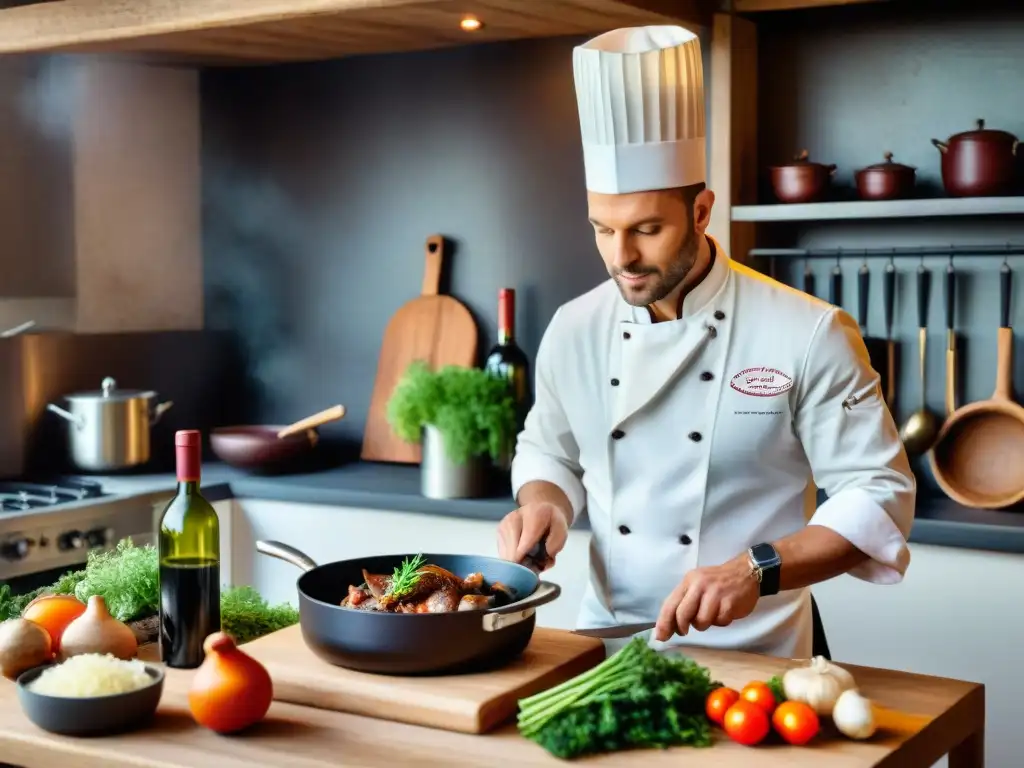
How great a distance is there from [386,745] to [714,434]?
849 millimetres

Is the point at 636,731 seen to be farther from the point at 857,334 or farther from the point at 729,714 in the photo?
the point at 857,334

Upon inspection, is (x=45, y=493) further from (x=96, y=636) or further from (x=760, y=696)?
(x=760, y=696)

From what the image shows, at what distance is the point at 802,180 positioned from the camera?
120 inches

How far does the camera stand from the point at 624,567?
2195mm

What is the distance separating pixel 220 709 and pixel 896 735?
0.75 meters

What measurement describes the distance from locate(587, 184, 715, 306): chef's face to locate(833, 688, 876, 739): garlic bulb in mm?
700

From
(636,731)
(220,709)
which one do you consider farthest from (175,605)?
(636,731)

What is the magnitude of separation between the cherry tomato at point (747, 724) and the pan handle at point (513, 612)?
27 centimetres

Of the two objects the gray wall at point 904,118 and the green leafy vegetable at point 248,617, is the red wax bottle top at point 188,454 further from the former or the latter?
the gray wall at point 904,118

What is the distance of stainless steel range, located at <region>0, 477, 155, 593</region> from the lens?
2.93m

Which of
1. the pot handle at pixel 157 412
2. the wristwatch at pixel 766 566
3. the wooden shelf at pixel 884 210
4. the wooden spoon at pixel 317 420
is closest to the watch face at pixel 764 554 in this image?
the wristwatch at pixel 766 566

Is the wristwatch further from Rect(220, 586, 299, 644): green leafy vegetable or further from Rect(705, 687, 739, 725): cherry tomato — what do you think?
Rect(220, 586, 299, 644): green leafy vegetable

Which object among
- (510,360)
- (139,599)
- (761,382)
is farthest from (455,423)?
(139,599)

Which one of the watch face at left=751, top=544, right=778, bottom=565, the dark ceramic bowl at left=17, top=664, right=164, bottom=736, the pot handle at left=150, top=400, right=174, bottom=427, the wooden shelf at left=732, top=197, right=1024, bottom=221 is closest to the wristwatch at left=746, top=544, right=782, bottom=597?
the watch face at left=751, top=544, right=778, bottom=565
